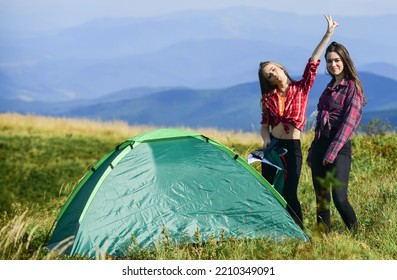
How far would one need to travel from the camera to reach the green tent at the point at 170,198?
21.2ft

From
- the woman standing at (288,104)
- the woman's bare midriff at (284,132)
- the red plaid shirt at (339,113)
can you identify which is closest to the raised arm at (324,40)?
the woman standing at (288,104)

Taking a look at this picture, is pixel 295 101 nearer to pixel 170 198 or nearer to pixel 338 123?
pixel 338 123

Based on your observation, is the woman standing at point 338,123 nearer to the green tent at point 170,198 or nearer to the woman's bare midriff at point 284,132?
the woman's bare midriff at point 284,132

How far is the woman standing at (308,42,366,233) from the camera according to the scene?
19.8 ft

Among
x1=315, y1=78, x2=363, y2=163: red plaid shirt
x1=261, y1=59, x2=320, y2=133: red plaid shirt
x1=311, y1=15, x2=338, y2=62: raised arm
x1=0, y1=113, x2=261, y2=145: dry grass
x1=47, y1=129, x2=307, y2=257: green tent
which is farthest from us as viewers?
x1=0, y1=113, x2=261, y2=145: dry grass

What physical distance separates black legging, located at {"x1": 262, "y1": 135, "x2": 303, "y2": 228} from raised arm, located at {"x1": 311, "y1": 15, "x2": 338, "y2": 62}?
0.75 metres

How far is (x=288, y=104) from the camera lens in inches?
252

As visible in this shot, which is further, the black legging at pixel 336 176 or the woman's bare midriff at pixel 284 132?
the woman's bare midriff at pixel 284 132

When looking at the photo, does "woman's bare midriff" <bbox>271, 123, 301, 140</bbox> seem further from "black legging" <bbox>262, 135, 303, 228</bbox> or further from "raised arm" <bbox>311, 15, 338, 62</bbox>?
"raised arm" <bbox>311, 15, 338, 62</bbox>

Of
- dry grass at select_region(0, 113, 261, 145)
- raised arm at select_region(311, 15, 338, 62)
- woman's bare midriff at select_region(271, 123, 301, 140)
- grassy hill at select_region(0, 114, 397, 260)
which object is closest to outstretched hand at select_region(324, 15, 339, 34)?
raised arm at select_region(311, 15, 338, 62)

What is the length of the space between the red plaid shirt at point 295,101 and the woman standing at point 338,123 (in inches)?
6.7

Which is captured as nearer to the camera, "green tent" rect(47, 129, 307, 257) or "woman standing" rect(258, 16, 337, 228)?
"woman standing" rect(258, 16, 337, 228)
